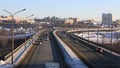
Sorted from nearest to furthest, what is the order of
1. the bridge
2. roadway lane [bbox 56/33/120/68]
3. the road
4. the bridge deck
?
the bridge → roadway lane [bbox 56/33/120/68] → the bridge deck → the road

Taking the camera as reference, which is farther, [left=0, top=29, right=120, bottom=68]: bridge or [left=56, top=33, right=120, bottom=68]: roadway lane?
[left=56, top=33, right=120, bottom=68]: roadway lane

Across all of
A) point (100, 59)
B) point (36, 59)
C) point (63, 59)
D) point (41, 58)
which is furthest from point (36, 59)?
point (100, 59)

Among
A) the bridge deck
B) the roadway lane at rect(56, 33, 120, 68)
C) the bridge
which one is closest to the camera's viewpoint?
the bridge

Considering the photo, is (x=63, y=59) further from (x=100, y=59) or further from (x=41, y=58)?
(x=100, y=59)

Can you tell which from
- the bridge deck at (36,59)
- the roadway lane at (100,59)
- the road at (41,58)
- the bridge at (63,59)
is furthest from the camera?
the road at (41,58)

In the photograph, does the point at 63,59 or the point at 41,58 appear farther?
the point at 41,58

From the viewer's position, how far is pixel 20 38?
504ft

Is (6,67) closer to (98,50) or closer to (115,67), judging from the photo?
(115,67)

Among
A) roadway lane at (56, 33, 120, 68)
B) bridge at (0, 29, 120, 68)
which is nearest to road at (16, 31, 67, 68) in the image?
bridge at (0, 29, 120, 68)

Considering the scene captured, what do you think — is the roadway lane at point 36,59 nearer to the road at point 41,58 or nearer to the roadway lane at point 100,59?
the road at point 41,58

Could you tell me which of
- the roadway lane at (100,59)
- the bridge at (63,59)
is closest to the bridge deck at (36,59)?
the bridge at (63,59)

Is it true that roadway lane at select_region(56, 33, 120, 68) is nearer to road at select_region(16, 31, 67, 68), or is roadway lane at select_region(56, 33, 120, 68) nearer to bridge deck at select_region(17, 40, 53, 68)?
road at select_region(16, 31, 67, 68)

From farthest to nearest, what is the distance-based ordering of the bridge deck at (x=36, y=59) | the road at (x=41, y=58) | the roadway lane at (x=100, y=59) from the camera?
1. the road at (x=41, y=58)
2. the bridge deck at (x=36, y=59)
3. the roadway lane at (x=100, y=59)

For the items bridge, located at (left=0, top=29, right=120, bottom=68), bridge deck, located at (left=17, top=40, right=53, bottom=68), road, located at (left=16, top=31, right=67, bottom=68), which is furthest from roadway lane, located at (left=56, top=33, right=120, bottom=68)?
bridge deck, located at (left=17, top=40, right=53, bottom=68)
